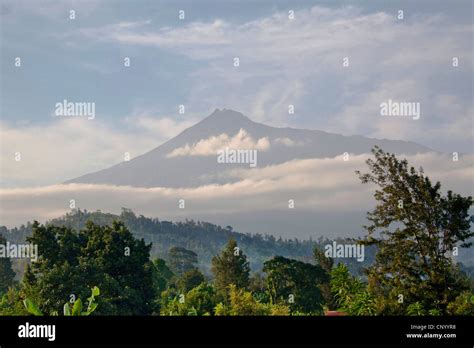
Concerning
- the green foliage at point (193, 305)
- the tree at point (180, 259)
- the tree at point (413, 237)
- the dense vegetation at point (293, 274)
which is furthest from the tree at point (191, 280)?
the tree at point (180, 259)

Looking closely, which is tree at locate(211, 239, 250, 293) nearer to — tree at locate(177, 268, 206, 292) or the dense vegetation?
the dense vegetation

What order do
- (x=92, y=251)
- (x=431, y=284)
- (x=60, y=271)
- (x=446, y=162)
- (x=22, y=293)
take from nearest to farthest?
(x=431, y=284) < (x=22, y=293) < (x=60, y=271) < (x=92, y=251) < (x=446, y=162)

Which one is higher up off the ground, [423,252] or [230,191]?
[230,191]

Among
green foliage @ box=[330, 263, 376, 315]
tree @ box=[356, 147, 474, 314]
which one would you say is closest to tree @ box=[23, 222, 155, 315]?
green foliage @ box=[330, 263, 376, 315]

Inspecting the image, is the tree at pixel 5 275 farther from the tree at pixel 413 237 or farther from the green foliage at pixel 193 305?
the tree at pixel 413 237

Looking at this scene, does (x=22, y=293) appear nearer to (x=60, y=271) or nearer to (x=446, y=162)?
(x=60, y=271)
